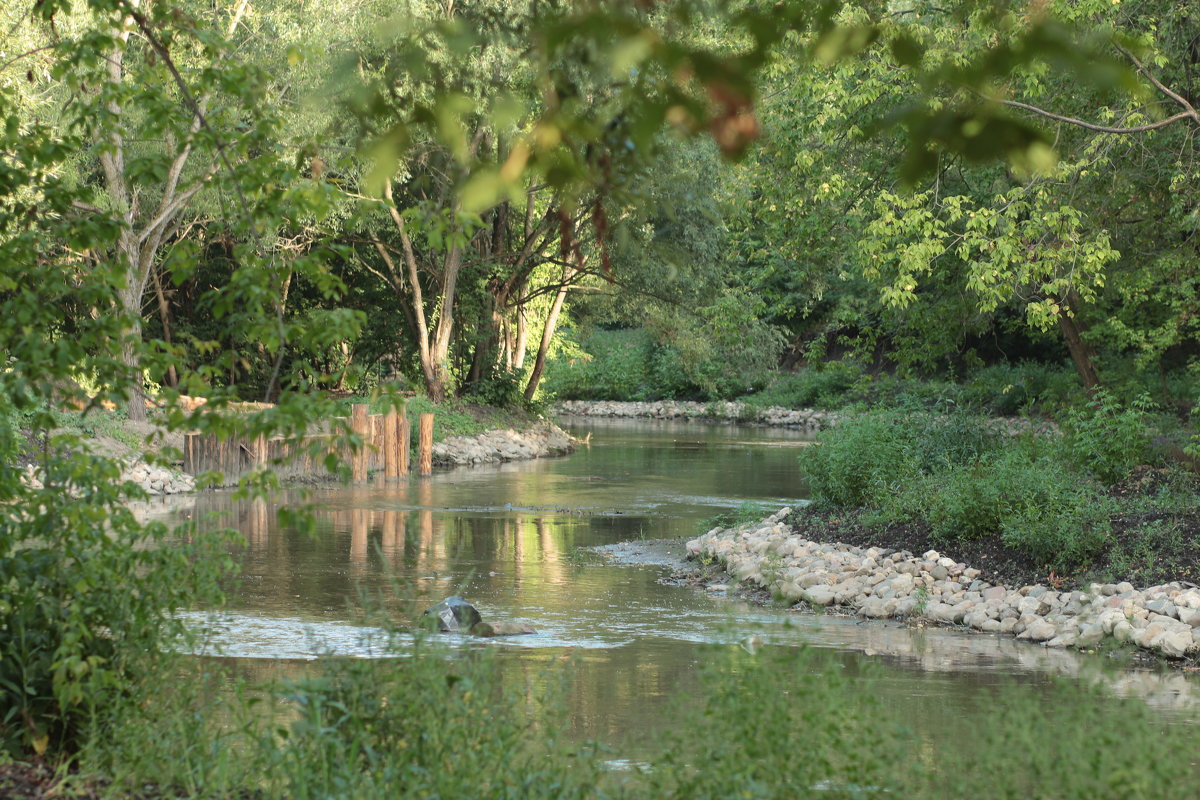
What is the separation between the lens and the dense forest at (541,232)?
2.97 metres

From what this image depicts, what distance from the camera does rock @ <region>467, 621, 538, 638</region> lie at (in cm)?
964

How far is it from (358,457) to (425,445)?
7.20 m

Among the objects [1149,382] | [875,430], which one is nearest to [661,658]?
[875,430]

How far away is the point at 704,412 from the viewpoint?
46844mm

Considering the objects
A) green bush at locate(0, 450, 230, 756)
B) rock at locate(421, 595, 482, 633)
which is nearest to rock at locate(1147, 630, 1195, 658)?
rock at locate(421, 595, 482, 633)

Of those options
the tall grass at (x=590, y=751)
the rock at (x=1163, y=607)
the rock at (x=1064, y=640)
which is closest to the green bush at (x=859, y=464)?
the rock at (x=1064, y=640)

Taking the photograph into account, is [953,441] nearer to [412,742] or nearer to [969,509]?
[969,509]

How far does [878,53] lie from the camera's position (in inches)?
596

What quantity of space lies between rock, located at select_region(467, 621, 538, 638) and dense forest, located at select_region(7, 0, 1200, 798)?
2279 millimetres

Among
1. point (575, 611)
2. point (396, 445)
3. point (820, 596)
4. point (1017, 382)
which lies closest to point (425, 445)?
point (396, 445)

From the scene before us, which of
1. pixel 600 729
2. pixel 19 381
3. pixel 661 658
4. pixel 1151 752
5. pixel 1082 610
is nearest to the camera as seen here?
pixel 1151 752

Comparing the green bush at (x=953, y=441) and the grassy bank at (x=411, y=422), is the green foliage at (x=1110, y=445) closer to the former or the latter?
the green bush at (x=953, y=441)

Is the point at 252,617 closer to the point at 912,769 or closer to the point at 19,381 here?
the point at 19,381

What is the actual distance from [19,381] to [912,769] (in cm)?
355
